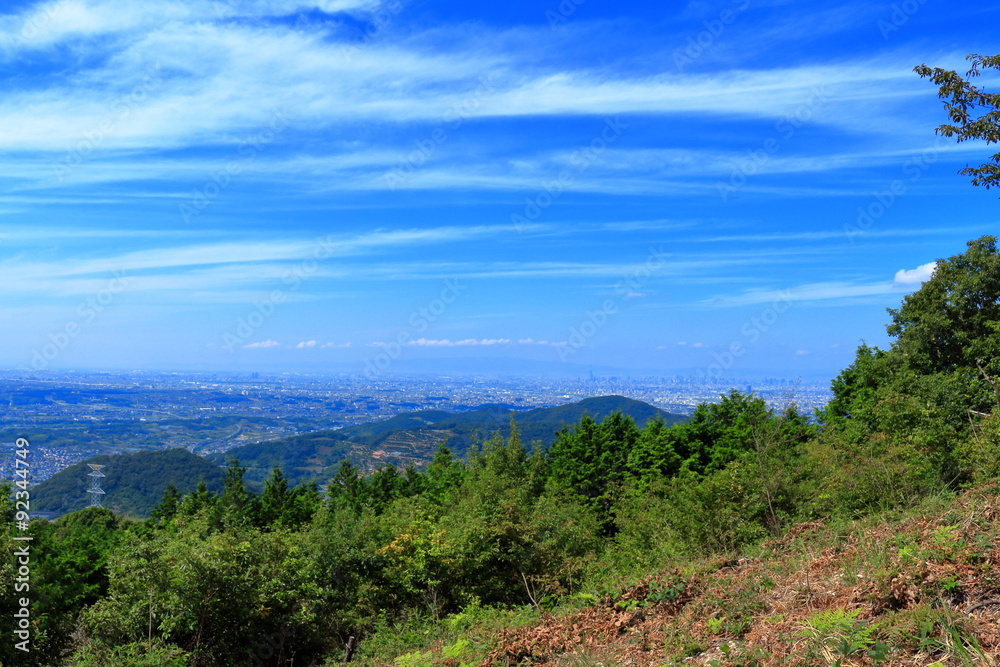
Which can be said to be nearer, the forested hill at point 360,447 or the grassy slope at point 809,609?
the grassy slope at point 809,609

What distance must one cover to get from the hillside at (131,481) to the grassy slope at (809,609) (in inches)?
4939

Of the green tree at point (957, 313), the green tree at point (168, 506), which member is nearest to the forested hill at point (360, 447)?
the green tree at point (168, 506)

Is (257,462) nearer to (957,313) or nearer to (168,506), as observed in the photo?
(168,506)

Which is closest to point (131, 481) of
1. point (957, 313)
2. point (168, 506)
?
point (168, 506)

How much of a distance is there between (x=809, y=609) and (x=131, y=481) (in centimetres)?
15506

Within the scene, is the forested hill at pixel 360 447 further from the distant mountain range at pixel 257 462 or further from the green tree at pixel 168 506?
the green tree at pixel 168 506

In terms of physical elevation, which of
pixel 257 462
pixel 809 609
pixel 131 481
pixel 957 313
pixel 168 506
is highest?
pixel 957 313

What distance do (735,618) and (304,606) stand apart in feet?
46.6

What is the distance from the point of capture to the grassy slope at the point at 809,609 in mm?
4367

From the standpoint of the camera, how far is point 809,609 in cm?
544

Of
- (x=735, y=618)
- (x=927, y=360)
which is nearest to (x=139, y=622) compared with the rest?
(x=735, y=618)

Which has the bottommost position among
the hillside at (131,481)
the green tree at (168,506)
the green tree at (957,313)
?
the hillside at (131,481)

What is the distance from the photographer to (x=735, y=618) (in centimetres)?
585

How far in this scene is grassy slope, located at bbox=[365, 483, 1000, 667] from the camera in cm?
437
